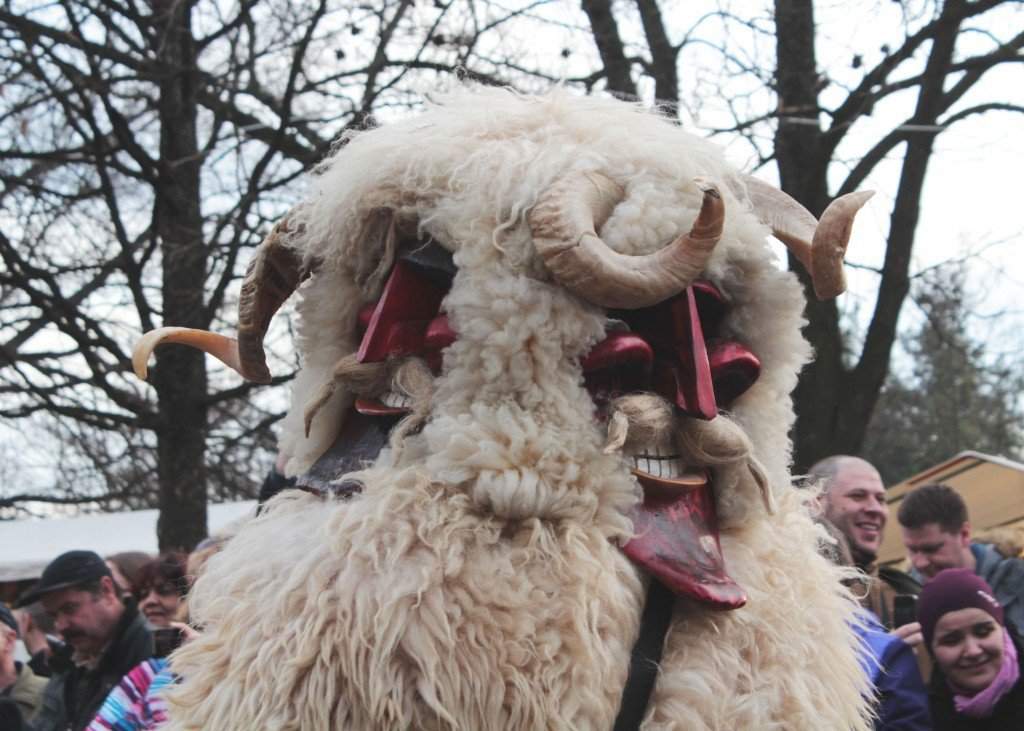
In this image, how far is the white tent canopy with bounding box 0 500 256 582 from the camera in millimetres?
10523

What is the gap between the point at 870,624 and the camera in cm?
328

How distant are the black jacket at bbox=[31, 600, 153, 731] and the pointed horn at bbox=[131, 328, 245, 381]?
2457mm

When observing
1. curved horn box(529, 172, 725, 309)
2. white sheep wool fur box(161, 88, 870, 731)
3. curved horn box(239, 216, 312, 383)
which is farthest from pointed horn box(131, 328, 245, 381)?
curved horn box(529, 172, 725, 309)

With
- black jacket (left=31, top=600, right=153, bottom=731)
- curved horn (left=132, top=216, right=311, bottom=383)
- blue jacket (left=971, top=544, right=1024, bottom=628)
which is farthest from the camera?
black jacket (left=31, top=600, right=153, bottom=731)

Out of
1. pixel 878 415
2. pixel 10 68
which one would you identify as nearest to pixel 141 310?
pixel 10 68

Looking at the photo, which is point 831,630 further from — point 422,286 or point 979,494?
point 979,494

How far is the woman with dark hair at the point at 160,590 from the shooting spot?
16.6 feet

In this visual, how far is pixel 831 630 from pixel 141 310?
6.38m

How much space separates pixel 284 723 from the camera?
5.64ft

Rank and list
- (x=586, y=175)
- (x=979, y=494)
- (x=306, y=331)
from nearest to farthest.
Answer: (x=586, y=175), (x=306, y=331), (x=979, y=494)

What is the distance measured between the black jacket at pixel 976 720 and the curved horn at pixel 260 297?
2.55 meters

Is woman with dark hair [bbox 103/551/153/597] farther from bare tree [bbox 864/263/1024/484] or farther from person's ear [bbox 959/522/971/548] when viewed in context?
bare tree [bbox 864/263/1024/484]

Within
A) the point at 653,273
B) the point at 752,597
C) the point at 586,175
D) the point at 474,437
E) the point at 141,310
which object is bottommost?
the point at 752,597

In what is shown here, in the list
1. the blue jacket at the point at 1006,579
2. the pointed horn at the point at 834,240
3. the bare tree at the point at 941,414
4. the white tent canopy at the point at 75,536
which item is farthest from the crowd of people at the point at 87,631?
the bare tree at the point at 941,414
